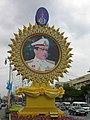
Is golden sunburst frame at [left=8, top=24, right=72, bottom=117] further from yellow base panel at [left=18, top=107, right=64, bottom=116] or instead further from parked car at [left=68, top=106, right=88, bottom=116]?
parked car at [left=68, top=106, right=88, bottom=116]

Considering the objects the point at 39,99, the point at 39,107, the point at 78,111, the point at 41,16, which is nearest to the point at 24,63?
the point at 39,99

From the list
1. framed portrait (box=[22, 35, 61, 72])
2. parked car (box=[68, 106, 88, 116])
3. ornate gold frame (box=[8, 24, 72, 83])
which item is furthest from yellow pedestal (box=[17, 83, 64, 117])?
parked car (box=[68, 106, 88, 116])

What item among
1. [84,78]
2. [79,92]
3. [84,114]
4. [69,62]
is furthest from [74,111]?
[84,78]

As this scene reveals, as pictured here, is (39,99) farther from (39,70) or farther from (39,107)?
(39,70)

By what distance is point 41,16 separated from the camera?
21094 mm

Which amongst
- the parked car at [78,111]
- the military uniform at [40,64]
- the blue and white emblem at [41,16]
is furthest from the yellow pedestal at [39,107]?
the parked car at [78,111]

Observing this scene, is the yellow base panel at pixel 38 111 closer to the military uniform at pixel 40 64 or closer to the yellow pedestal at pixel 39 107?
the yellow pedestal at pixel 39 107

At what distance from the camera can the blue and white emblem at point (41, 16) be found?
827 inches

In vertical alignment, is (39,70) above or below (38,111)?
above

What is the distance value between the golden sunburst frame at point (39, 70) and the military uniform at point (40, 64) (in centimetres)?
17

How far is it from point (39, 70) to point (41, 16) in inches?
145

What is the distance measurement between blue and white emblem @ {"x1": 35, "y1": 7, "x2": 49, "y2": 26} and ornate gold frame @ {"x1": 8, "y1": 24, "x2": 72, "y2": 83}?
37 cm

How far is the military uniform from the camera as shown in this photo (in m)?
20.4

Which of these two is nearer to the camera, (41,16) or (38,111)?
(38,111)
